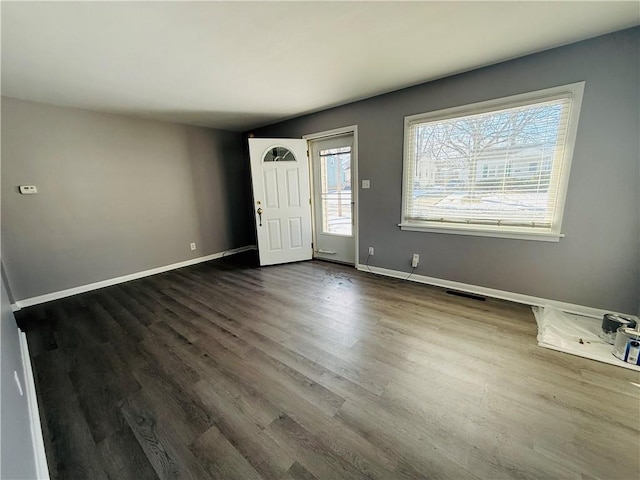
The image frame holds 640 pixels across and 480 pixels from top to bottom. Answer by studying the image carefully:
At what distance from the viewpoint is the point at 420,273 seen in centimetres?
326

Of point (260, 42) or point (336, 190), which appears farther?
point (336, 190)

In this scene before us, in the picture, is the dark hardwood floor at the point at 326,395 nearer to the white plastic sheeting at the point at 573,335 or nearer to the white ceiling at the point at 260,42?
the white plastic sheeting at the point at 573,335

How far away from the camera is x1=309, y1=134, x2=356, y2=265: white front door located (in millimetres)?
3830

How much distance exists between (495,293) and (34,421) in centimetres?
389

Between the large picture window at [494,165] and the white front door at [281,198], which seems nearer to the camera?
the large picture window at [494,165]

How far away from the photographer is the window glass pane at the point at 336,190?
152 inches

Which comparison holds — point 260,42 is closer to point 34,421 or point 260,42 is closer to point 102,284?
point 34,421

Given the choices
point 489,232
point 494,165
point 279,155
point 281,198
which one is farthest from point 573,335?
point 279,155

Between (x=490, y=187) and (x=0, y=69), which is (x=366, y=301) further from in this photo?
(x=0, y=69)

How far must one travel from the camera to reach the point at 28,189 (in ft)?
9.46

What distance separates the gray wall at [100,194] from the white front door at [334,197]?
198cm

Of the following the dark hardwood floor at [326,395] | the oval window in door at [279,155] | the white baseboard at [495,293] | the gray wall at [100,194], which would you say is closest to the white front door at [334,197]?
the oval window in door at [279,155]

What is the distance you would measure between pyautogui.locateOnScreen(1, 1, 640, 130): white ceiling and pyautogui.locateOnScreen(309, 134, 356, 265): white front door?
103 centimetres

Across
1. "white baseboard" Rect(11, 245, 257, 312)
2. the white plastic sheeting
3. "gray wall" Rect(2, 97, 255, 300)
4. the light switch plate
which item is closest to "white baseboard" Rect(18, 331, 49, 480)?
"white baseboard" Rect(11, 245, 257, 312)
